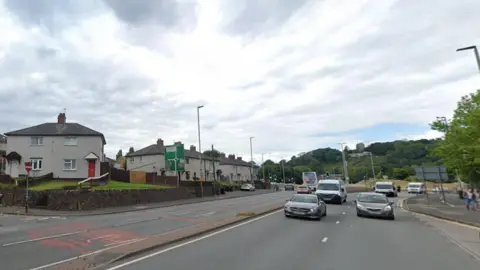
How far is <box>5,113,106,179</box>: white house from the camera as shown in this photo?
45.0 metres

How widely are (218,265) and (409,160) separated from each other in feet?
396

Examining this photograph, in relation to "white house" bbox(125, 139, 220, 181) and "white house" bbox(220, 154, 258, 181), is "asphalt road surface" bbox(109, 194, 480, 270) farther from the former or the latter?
"white house" bbox(220, 154, 258, 181)

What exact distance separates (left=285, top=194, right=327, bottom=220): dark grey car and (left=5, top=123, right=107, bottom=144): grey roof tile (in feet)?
107

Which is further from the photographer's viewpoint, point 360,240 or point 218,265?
point 360,240

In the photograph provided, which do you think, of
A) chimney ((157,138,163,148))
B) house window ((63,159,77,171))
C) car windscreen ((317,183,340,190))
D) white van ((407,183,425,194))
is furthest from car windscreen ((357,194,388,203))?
chimney ((157,138,163,148))

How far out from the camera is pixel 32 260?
961cm

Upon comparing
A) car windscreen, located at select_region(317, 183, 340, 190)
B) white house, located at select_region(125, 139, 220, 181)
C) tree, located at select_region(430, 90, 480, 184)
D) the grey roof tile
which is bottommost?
car windscreen, located at select_region(317, 183, 340, 190)

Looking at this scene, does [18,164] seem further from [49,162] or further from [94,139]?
[94,139]

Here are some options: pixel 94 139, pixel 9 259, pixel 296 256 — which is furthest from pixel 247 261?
pixel 94 139

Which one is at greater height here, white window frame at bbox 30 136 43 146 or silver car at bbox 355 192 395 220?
white window frame at bbox 30 136 43 146

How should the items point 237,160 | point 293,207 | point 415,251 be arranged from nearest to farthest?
1. point 415,251
2. point 293,207
3. point 237,160

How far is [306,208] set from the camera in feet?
68.9

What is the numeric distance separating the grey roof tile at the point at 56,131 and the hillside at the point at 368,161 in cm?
6606

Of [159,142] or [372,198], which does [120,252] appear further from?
[159,142]
